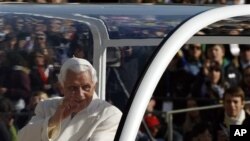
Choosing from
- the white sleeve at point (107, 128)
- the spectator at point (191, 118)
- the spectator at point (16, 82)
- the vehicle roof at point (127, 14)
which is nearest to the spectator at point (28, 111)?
the spectator at point (16, 82)

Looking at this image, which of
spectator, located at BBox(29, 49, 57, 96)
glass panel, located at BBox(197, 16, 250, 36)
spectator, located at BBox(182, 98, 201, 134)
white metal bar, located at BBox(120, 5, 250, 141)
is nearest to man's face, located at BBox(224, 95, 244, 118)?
spectator, located at BBox(182, 98, 201, 134)

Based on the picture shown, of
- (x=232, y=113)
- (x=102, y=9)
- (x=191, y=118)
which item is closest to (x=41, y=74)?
(x=102, y=9)

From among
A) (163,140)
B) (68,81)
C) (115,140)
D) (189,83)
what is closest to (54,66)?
(68,81)

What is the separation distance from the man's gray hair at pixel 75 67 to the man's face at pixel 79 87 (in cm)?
2

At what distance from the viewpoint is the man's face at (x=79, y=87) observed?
655 cm

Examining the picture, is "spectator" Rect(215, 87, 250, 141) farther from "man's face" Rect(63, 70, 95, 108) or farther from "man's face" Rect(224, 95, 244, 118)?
"man's face" Rect(63, 70, 95, 108)

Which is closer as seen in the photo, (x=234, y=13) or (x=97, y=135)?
(x=234, y=13)

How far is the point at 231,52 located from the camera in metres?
12.3

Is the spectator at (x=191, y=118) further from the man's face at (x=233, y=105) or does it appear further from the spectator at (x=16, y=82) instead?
the spectator at (x=16, y=82)

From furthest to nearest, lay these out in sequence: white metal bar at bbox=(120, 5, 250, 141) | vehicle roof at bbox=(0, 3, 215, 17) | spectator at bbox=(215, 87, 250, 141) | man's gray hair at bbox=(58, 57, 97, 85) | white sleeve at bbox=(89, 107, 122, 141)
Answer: spectator at bbox=(215, 87, 250, 141), vehicle roof at bbox=(0, 3, 215, 17), man's gray hair at bbox=(58, 57, 97, 85), white sleeve at bbox=(89, 107, 122, 141), white metal bar at bbox=(120, 5, 250, 141)

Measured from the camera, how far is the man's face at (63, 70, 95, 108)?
655cm

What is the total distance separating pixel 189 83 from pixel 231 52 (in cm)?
73

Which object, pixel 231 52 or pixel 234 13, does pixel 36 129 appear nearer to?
pixel 234 13

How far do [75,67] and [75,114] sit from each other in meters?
Result: 0.31
